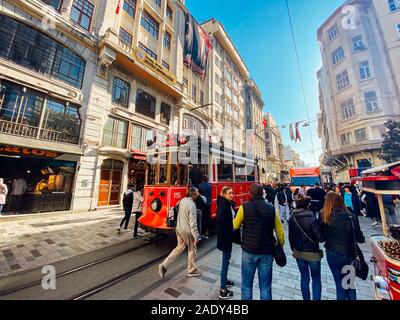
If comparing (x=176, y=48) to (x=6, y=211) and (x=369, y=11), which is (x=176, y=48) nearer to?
(x=6, y=211)

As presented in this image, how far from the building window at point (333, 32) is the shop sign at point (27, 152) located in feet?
112

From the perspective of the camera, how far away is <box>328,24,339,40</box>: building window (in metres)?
22.8

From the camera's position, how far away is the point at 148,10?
653 inches

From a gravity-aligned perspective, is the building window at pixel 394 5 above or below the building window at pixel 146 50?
above

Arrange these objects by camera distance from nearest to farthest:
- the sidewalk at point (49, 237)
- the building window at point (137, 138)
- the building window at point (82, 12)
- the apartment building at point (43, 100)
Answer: the sidewalk at point (49, 237) < the apartment building at point (43, 100) < the building window at point (82, 12) < the building window at point (137, 138)

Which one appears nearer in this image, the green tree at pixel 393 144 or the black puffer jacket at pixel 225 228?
the black puffer jacket at pixel 225 228

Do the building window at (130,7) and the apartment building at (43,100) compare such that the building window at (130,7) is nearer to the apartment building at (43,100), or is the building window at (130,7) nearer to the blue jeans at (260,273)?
the apartment building at (43,100)

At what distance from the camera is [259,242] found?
244 centimetres

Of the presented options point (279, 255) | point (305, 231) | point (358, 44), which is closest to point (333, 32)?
point (358, 44)

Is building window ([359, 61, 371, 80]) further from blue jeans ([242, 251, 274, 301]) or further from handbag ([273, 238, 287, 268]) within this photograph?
blue jeans ([242, 251, 274, 301])

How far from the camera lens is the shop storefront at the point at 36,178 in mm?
8445

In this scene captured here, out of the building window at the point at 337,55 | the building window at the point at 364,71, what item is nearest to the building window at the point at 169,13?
the building window at the point at 337,55

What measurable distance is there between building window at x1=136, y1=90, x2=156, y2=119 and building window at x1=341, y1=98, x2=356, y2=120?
23133mm
